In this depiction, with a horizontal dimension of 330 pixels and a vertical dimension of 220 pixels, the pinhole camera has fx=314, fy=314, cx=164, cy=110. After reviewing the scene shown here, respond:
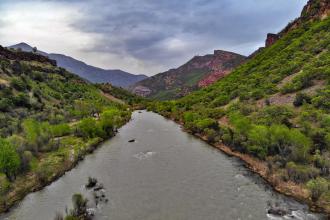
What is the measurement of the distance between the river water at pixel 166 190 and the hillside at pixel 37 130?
110 inches

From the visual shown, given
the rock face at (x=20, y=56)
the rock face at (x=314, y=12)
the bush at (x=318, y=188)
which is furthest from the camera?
the rock face at (x=20, y=56)

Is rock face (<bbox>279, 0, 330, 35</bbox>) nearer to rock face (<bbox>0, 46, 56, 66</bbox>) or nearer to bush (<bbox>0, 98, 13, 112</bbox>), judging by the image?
bush (<bbox>0, 98, 13, 112</bbox>)

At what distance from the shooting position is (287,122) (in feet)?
190

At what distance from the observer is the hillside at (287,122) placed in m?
40.4

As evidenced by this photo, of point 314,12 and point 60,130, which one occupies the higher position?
point 314,12

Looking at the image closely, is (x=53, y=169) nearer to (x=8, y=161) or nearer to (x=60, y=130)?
(x=8, y=161)

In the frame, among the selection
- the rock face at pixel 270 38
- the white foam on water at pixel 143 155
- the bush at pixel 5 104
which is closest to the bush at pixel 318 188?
the white foam on water at pixel 143 155

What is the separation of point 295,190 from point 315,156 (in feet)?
25.3

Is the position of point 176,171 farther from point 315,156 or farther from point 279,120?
point 279,120

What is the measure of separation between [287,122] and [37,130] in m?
47.7

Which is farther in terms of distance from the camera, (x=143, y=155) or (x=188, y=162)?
(x=143, y=155)

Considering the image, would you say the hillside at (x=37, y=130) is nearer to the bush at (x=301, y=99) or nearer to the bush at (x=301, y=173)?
the bush at (x=301, y=173)

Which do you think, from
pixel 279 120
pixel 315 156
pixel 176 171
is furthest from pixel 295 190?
pixel 279 120

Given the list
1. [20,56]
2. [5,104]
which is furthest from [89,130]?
[20,56]
